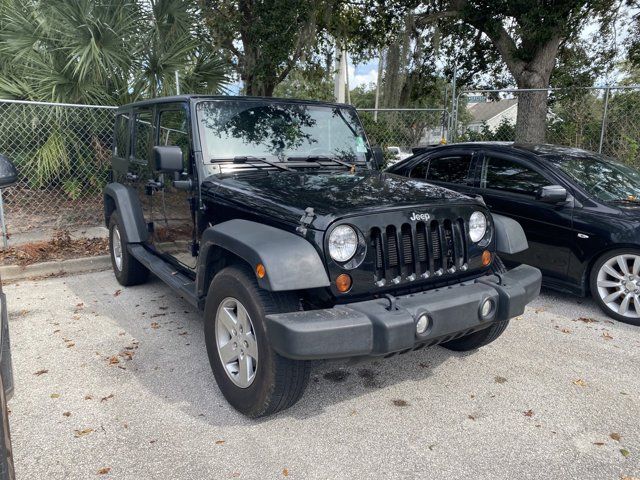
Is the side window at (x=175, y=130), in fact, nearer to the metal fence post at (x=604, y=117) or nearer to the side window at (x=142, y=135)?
the side window at (x=142, y=135)

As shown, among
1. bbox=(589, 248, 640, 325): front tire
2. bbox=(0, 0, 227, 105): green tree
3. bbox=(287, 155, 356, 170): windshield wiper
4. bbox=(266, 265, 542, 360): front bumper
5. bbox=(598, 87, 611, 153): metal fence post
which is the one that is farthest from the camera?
bbox=(598, 87, 611, 153): metal fence post

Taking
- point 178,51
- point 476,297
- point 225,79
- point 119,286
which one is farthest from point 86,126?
point 476,297

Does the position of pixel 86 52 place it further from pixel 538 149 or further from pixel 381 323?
pixel 381 323

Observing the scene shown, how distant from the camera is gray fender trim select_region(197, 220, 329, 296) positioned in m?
2.55

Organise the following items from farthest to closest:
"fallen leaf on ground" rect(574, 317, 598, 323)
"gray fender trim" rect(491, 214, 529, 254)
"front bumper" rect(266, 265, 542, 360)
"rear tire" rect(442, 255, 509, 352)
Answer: "fallen leaf on ground" rect(574, 317, 598, 323)
"rear tire" rect(442, 255, 509, 352)
"gray fender trim" rect(491, 214, 529, 254)
"front bumper" rect(266, 265, 542, 360)

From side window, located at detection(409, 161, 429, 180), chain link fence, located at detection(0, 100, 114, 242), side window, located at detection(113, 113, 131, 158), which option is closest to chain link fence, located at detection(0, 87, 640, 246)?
chain link fence, located at detection(0, 100, 114, 242)

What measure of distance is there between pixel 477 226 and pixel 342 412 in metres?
1.49

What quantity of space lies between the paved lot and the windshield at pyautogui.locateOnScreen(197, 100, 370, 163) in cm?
165

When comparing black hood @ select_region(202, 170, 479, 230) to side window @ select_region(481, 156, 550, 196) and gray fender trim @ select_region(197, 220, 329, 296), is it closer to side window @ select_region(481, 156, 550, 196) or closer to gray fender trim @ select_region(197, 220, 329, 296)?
gray fender trim @ select_region(197, 220, 329, 296)

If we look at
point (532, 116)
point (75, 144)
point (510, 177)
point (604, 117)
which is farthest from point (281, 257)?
point (532, 116)

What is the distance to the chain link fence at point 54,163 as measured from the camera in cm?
746

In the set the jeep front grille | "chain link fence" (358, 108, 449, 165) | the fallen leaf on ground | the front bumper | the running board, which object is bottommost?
the fallen leaf on ground

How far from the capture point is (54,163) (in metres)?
7.56

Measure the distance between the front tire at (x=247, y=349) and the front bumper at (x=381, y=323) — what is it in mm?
197
